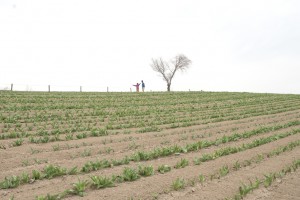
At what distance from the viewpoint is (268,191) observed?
6.63 metres

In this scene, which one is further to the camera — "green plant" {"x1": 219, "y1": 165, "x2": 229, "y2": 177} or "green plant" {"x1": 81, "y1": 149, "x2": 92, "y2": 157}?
"green plant" {"x1": 81, "y1": 149, "x2": 92, "y2": 157}

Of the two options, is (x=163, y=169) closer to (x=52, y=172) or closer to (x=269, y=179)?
(x=269, y=179)

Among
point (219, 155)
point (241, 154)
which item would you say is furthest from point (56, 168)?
point (241, 154)

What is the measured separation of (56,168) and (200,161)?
4.33 m

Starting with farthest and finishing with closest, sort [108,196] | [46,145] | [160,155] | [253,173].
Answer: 1. [46,145]
2. [160,155]
3. [253,173]
4. [108,196]

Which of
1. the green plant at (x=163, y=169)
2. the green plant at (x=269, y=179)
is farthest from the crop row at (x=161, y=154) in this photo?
the green plant at (x=269, y=179)

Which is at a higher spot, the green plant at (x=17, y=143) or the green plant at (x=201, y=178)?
the green plant at (x=17, y=143)

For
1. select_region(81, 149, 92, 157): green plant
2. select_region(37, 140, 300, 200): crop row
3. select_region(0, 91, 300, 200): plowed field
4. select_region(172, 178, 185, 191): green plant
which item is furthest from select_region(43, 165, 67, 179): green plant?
select_region(172, 178, 185, 191): green plant

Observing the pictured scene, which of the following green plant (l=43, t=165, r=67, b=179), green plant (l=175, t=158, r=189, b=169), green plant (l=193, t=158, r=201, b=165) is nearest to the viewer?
green plant (l=43, t=165, r=67, b=179)

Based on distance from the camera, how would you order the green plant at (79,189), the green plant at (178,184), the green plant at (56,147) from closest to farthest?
the green plant at (79,189), the green plant at (178,184), the green plant at (56,147)

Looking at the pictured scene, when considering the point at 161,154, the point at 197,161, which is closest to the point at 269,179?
the point at 197,161

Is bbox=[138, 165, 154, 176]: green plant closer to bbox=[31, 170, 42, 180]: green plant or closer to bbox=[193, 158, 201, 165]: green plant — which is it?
bbox=[193, 158, 201, 165]: green plant

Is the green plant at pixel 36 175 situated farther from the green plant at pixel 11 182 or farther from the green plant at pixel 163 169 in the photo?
the green plant at pixel 163 169

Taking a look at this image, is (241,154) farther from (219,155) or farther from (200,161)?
(200,161)
